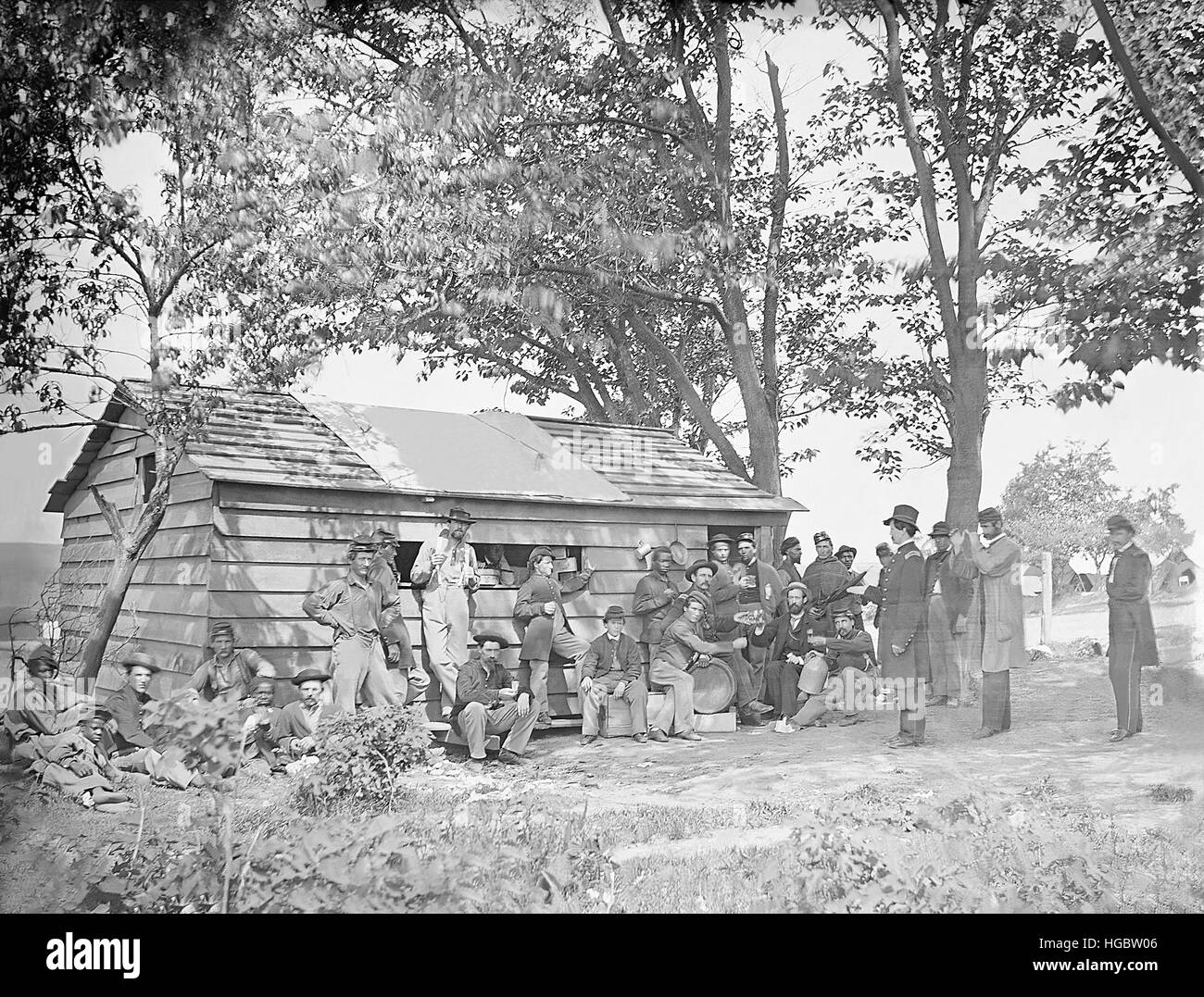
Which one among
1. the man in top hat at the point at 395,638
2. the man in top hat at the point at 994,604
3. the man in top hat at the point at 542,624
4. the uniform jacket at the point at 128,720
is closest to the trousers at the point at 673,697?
the man in top hat at the point at 542,624

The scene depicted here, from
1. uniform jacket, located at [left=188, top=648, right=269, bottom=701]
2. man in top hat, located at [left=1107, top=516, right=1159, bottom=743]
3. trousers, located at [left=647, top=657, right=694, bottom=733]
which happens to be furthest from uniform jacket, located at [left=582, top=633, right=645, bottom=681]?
man in top hat, located at [left=1107, top=516, right=1159, bottom=743]

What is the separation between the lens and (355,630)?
4.77 meters

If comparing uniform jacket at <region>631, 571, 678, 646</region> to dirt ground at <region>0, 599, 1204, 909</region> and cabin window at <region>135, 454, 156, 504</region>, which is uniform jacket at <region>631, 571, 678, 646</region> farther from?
cabin window at <region>135, 454, 156, 504</region>

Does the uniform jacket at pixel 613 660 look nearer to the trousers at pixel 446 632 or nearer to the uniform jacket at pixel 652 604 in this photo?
the uniform jacket at pixel 652 604

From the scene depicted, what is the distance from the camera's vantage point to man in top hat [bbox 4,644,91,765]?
4.00 meters

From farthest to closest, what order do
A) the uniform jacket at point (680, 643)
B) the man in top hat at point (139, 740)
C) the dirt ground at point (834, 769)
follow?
the uniform jacket at point (680, 643) → the man in top hat at point (139, 740) → the dirt ground at point (834, 769)

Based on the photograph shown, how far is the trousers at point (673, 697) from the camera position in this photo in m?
5.13

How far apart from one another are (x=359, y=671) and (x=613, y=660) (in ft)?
4.83

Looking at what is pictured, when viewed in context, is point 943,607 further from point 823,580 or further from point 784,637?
point 784,637

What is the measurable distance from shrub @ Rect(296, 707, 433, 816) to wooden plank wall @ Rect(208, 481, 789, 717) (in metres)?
0.77

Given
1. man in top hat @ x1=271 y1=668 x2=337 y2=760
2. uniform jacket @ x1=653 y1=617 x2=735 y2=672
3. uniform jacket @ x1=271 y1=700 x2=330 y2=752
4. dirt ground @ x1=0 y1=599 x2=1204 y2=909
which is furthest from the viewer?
uniform jacket @ x1=653 y1=617 x2=735 y2=672

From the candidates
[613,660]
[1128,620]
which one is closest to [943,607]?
[1128,620]
